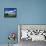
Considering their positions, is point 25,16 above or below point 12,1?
below

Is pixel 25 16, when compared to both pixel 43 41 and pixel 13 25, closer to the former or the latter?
pixel 13 25

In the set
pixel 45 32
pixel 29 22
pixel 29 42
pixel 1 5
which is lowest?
pixel 29 42

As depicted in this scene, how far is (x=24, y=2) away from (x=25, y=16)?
1.34 feet

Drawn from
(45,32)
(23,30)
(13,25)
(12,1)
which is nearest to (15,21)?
(13,25)

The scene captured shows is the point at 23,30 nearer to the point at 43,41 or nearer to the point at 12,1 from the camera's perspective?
the point at 43,41

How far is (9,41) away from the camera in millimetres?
3361

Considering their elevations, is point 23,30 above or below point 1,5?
below

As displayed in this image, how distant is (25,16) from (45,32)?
733mm

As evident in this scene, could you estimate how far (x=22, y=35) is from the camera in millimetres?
3258

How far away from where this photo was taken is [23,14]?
3439 mm

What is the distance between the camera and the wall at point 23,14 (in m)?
3.40

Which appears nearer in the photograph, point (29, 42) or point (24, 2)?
point (29, 42)

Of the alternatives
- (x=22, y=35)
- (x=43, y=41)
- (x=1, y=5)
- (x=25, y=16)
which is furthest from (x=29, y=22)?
(x=1, y=5)

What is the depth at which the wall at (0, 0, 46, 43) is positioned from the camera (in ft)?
11.1
